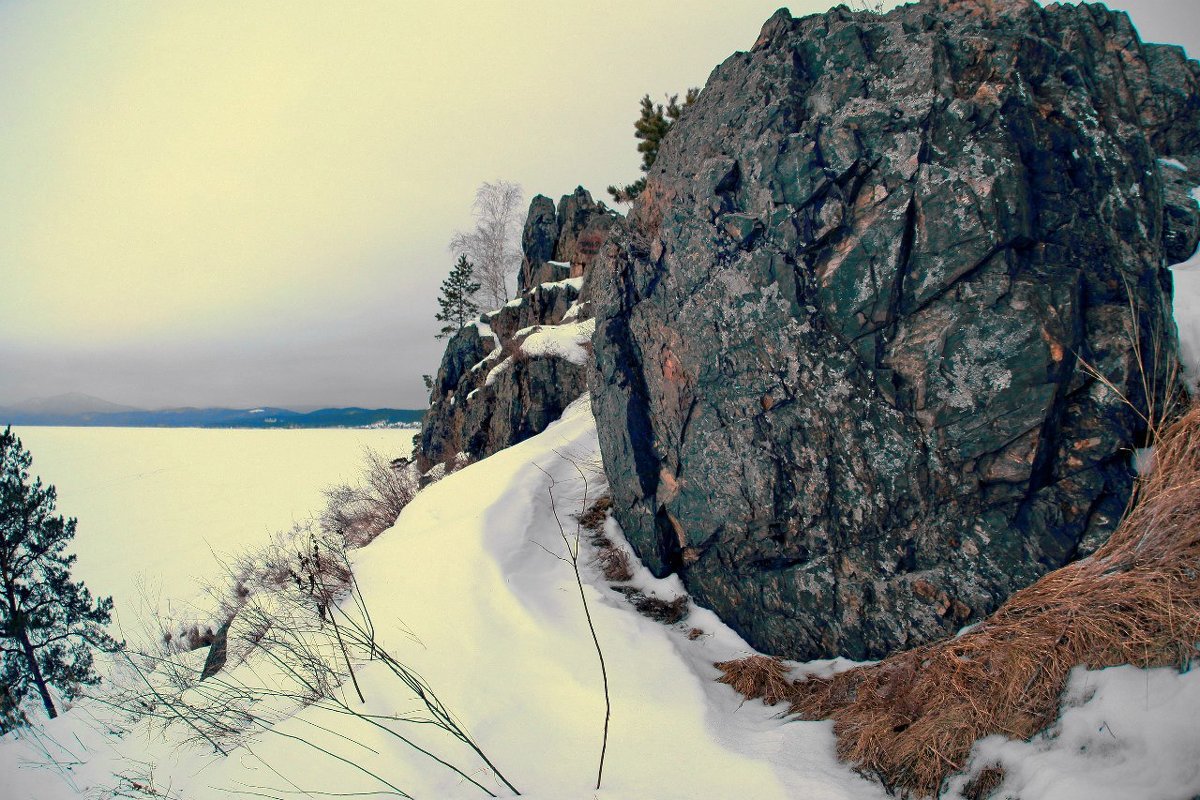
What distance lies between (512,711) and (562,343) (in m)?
10.8

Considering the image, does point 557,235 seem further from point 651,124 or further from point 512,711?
point 512,711

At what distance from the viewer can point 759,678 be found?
11.1 feet

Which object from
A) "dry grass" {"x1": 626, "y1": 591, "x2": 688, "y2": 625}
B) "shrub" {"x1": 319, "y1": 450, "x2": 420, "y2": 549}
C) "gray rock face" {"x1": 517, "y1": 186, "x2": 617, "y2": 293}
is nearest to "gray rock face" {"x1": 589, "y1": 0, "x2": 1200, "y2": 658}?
"dry grass" {"x1": 626, "y1": 591, "x2": 688, "y2": 625}

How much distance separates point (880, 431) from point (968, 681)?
156 centimetres

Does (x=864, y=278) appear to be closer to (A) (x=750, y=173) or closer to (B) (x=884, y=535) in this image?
(A) (x=750, y=173)

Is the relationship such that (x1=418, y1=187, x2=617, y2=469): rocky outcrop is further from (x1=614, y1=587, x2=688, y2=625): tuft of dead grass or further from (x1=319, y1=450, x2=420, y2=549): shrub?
(x1=614, y1=587, x2=688, y2=625): tuft of dead grass

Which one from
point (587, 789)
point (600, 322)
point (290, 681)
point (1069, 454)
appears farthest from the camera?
point (600, 322)

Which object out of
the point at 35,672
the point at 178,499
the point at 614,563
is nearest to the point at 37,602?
the point at 35,672

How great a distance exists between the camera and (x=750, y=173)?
13.2 ft

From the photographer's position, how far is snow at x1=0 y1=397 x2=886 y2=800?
265 centimetres

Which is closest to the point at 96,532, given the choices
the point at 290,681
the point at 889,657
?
the point at 290,681

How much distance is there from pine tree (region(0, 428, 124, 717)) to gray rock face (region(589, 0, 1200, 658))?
18.1m

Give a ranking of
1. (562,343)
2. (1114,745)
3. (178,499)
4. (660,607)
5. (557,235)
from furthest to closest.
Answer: (178,499) → (557,235) → (562,343) → (660,607) → (1114,745)

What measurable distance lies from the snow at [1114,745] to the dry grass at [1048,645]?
69 millimetres
